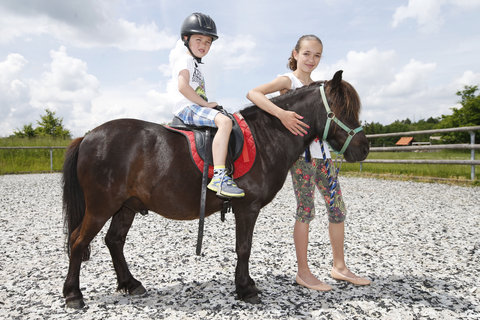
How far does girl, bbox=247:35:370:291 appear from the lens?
3206 millimetres

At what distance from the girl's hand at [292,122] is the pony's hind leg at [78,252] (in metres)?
1.92

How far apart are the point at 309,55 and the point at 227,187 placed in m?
1.60

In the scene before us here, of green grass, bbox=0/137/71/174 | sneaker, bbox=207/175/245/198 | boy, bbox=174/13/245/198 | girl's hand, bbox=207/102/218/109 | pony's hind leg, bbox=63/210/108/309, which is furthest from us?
green grass, bbox=0/137/71/174

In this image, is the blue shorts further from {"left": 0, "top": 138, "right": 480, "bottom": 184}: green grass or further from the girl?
{"left": 0, "top": 138, "right": 480, "bottom": 184}: green grass

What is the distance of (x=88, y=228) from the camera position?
3.10 m

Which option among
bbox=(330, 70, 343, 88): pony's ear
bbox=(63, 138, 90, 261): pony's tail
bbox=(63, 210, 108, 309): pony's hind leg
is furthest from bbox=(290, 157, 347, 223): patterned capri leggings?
bbox=(63, 138, 90, 261): pony's tail

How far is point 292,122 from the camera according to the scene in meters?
3.10

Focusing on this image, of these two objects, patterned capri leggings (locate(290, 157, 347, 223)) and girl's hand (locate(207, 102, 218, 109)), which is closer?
girl's hand (locate(207, 102, 218, 109))

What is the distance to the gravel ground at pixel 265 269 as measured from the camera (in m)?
3.03

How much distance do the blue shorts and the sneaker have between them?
53cm

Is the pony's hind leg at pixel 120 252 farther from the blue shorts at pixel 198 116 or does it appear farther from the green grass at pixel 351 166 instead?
the green grass at pixel 351 166

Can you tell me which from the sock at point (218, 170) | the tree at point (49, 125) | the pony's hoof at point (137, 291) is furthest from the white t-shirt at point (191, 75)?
the tree at point (49, 125)

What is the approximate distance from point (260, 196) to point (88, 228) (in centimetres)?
165

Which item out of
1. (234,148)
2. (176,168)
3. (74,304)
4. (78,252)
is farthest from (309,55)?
(74,304)
